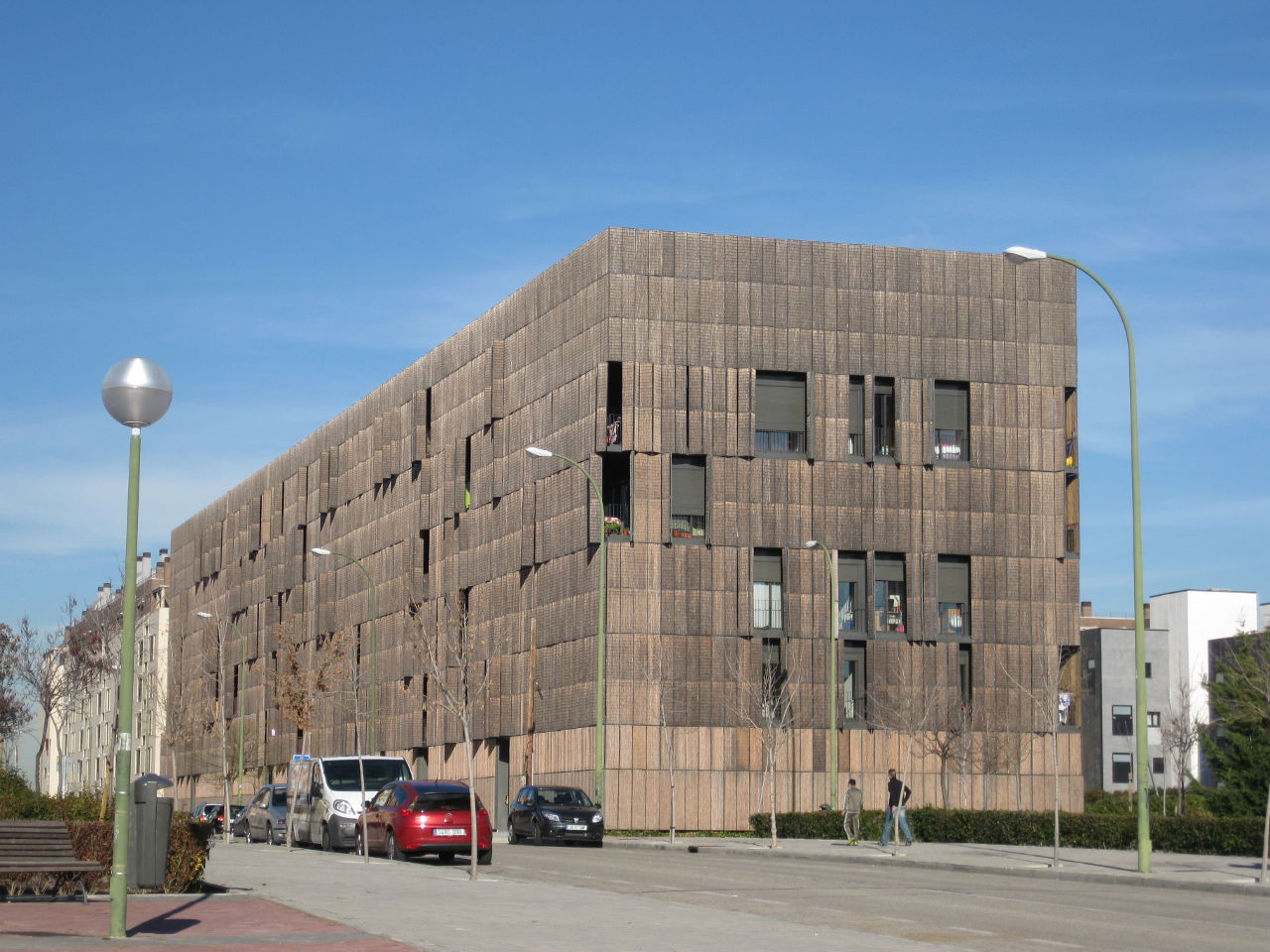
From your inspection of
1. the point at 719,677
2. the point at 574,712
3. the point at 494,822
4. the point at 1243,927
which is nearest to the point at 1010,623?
the point at 719,677

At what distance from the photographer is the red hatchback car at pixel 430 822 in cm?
3200

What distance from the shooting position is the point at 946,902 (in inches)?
891

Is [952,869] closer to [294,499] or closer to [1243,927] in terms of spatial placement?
[1243,927]

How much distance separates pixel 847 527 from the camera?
6191cm

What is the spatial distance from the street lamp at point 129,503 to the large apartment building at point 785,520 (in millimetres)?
43296

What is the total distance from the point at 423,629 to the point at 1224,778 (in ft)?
101

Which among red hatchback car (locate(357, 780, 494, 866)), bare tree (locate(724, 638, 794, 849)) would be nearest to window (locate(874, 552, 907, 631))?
bare tree (locate(724, 638, 794, 849))

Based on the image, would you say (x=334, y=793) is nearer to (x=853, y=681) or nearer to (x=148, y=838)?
(x=148, y=838)

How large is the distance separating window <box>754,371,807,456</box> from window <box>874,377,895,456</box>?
2.83 metres

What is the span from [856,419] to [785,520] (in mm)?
4593

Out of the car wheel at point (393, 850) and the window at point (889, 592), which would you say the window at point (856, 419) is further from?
the car wheel at point (393, 850)

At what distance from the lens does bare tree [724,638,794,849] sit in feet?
194

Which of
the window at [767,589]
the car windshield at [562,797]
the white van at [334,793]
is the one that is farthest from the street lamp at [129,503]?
the window at [767,589]

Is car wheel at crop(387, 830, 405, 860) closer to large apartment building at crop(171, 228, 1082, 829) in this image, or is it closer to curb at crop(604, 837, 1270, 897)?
curb at crop(604, 837, 1270, 897)
